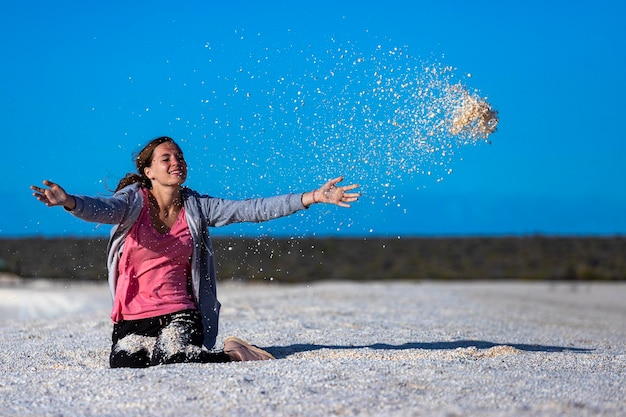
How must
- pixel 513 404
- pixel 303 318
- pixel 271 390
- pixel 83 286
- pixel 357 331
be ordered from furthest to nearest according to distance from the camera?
pixel 83 286, pixel 303 318, pixel 357 331, pixel 271 390, pixel 513 404

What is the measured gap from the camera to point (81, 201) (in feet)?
16.6

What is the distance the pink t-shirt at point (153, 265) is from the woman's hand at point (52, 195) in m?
0.73

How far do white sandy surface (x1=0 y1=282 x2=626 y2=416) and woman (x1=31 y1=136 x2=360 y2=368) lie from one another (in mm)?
353

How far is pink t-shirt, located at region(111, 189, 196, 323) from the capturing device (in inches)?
221

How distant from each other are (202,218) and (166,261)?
0.36 meters

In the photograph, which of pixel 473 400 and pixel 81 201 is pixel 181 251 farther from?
pixel 473 400

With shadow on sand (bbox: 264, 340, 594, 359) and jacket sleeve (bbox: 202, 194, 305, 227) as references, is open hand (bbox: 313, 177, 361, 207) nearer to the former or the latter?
jacket sleeve (bbox: 202, 194, 305, 227)

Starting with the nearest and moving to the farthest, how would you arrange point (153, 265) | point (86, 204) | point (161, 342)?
point (86, 204) < point (161, 342) < point (153, 265)

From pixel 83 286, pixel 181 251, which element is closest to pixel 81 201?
pixel 181 251

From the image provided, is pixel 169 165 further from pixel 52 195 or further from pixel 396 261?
pixel 396 261

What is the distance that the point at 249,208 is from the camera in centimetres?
551

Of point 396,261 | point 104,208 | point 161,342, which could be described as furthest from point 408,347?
point 396,261

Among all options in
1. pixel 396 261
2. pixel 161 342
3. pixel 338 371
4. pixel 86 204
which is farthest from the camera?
pixel 396 261

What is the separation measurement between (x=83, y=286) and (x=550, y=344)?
14084mm
